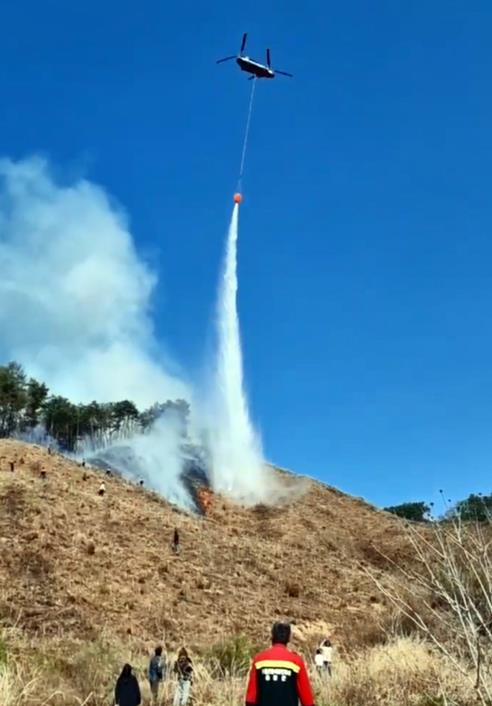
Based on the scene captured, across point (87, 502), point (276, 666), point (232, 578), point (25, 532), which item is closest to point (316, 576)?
point (232, 578)

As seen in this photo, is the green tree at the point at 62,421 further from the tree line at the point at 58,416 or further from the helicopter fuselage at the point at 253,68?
the helicopter fuselage at the point at 253,68

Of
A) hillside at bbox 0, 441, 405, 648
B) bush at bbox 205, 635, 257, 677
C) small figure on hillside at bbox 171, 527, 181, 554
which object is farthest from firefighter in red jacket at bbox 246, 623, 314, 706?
small figure on hillside at bbox 171, 527, 181, 554

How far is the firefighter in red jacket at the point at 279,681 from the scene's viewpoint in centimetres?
661

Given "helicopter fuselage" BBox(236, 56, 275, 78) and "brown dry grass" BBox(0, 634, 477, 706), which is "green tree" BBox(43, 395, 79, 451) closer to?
"helicopter fuselage" BBox(236, 56, 275, 78)

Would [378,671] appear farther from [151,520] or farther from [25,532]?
[151,520]

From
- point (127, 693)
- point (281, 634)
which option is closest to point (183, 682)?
point (127, 693)

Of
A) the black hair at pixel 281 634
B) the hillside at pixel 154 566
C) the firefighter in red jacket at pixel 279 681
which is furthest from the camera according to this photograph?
the hillside at pixel 154 566

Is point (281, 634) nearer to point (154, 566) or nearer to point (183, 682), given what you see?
point (183, 682)

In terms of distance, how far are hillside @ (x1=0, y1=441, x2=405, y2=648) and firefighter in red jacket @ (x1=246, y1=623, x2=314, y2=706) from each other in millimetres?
22076

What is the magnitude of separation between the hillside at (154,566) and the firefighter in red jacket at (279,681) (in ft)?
72.4

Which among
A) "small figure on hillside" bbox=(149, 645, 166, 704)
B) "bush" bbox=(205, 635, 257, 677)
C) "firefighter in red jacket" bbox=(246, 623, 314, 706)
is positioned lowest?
"firefighter in red jacket" bbox=(246, 623, 314, 706)

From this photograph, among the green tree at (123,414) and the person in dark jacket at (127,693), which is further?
the green tree at (123,414)

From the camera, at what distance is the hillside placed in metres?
33.6

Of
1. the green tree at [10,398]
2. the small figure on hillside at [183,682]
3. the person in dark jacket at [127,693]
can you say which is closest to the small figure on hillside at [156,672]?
the small figure on hillside at [183,682]
